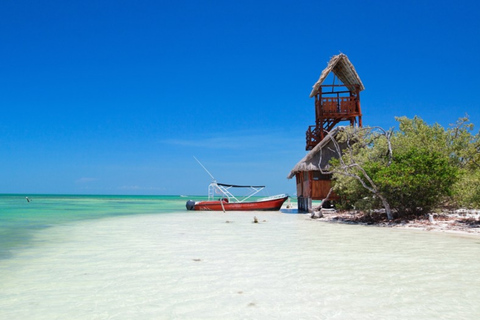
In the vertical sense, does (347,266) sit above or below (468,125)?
below

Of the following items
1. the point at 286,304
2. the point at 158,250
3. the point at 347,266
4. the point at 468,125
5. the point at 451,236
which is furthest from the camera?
the point at 468,125

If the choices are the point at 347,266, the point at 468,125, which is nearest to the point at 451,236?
the point at 347,266

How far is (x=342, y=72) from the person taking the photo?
20656mm

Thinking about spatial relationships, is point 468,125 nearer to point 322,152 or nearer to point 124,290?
point 322,152

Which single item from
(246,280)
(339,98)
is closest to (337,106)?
(339,98)

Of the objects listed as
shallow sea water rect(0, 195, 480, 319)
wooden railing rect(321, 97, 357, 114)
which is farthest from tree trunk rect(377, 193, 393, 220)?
wooden railing rect(321, 97, 357, 114)

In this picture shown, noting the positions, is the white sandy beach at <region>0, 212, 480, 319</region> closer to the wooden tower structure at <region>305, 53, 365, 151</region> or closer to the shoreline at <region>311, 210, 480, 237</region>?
the shoreline at <region>311, 210, 480, 237</region>

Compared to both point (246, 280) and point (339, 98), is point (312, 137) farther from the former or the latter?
point (246, 280)

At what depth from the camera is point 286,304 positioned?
408 cm

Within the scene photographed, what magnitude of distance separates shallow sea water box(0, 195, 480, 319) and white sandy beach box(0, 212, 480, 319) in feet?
0.04

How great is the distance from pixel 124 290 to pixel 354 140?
15.1 metres

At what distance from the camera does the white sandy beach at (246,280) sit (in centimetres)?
391

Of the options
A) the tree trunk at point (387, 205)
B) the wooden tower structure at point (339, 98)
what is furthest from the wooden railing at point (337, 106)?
the tree trunk at point (387, 205)

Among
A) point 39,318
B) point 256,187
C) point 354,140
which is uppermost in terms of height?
point 354,140
